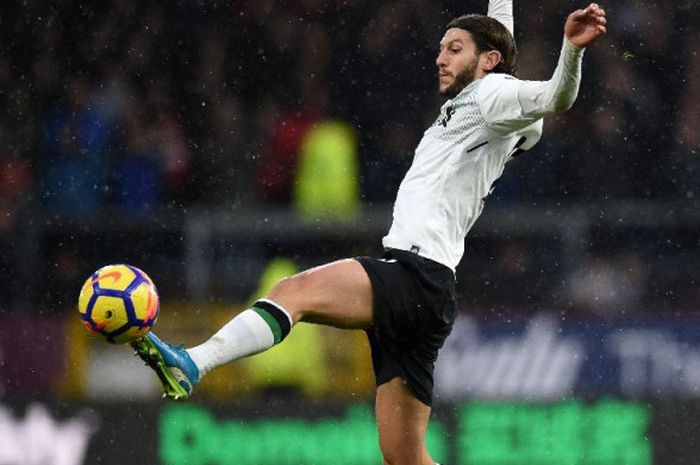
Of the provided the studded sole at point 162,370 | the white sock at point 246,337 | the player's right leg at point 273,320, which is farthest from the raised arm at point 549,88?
the studded sole at point 162,370

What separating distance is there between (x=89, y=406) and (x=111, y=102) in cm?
307

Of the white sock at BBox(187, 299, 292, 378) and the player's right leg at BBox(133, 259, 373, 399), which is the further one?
the white sock at BBox(187, 299, 292, 378)

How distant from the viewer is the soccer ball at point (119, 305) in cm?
514

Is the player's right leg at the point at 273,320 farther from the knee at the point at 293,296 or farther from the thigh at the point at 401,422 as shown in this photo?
the thigh at the point at 401,422

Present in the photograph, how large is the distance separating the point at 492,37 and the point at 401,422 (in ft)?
4.72

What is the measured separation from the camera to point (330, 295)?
543cm

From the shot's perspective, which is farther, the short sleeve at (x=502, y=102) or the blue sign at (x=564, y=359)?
the blue sign at (x=564, y=359)

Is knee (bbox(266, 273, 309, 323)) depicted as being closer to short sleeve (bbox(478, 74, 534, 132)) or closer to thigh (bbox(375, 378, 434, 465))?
thigh (bbox(375, 378, 434, 465))

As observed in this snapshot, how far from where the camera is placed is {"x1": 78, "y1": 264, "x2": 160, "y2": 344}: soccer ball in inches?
202

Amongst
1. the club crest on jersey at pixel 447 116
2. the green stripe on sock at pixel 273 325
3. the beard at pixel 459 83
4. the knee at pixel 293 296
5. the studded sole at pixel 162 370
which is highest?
the beard at pixel 459 83

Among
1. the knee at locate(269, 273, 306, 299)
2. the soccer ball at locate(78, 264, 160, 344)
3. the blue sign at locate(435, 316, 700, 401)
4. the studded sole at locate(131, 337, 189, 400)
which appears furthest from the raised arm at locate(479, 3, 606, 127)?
the blue sign at locate(435, 316, 700, 401)

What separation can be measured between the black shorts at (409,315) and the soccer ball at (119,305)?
0.79 metres

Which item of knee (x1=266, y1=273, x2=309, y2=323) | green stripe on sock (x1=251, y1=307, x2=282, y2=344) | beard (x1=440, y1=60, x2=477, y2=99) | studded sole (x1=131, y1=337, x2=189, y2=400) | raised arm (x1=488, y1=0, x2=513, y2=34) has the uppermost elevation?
raised arm (x1=488, y1=0, x2=513, y2=34)

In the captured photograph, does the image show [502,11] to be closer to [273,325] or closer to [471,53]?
[471,53]
